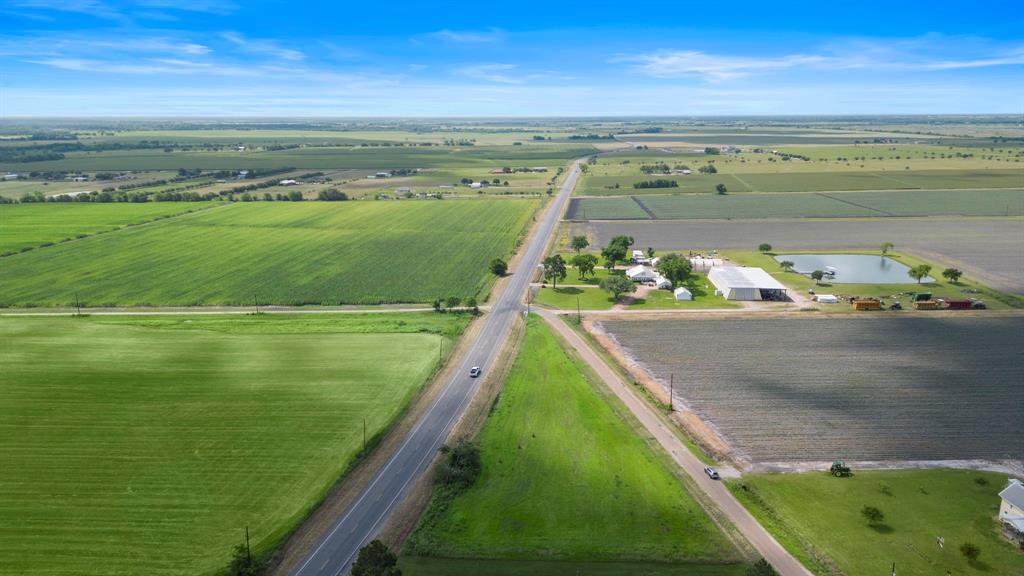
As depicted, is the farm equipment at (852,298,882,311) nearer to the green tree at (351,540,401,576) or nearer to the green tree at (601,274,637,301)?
the green tree at (601,274,637,301)

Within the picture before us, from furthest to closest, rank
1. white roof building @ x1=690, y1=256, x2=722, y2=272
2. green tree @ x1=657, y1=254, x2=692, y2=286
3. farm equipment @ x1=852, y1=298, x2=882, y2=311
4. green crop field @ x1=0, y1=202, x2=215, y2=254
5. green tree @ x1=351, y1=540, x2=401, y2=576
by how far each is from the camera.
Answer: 1. green crop field @ x1=0, y1=202, x2=215, y2=254
2. white roof building @ x1=690, y1=256, x2=722, y2=272
3. green tree @ x1=657, y1=254, x2=692, y2=286
4. farm equipment @ x1=852, y1=298, x2=882, y2=311
5. green tree @ x1=351, y1=540, x2=401, y2=576

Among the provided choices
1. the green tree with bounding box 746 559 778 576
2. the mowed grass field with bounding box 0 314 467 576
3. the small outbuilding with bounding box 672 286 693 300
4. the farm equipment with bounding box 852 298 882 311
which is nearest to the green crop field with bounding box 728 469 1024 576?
the green tree with bounding box 746 559 778 576

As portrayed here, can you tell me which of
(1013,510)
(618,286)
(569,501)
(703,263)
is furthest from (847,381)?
(703,263)

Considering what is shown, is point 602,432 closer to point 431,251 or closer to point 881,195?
point 431,251

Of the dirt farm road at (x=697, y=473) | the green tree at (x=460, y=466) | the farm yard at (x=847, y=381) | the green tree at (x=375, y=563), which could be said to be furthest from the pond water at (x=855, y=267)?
the green tree at (x=375, y=563)

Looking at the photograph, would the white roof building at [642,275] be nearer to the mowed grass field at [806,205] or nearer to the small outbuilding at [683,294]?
the small outbuilding at [683,294]

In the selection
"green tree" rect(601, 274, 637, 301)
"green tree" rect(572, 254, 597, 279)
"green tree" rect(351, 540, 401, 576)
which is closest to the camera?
"green tree" rect(351, 540, 401, 576)

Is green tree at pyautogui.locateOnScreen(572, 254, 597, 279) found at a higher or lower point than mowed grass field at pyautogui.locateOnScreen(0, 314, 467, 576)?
higher

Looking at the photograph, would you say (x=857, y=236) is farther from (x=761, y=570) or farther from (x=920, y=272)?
(x=761, y=570)
